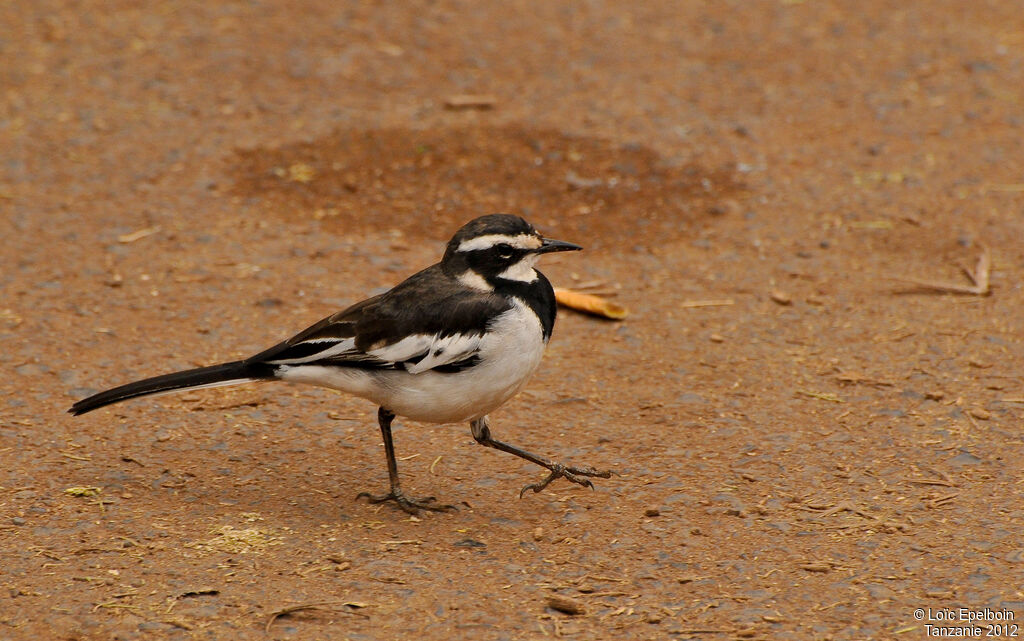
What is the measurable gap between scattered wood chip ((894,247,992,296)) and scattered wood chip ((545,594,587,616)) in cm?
422

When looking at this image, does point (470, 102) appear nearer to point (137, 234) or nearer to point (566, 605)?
point (137, 234)

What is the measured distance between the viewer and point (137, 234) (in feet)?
28.4

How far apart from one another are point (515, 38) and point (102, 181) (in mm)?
4415

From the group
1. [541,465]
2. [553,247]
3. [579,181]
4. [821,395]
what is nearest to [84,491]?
[541,465]

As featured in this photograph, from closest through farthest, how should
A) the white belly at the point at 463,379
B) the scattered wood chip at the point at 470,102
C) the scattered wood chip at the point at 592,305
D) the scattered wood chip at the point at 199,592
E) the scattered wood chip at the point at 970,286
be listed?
the scattered wood chip at the point at 199,592 → the white belly at the point at 463,379 → the scattered wood chip at the point at 592,305 → the scattered wood chip at the point at 970,286 → the scattered wood chip at the point at 470,102

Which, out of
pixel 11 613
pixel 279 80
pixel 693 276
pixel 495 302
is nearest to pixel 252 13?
pixel 279 80

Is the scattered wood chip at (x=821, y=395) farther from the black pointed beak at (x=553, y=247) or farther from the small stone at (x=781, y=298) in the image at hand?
the black pointed beak at (x=553, y=247)

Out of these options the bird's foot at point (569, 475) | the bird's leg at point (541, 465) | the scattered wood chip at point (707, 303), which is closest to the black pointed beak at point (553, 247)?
the bird's leg at point (541, 465)

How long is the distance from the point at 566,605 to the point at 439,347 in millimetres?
1382

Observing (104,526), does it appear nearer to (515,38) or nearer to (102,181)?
→ (102,181)

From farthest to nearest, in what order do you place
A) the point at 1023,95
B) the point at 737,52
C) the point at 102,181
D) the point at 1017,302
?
the point at 737,52 < the point at 1023,95 < the point at 102,181 < the point at 1017,302

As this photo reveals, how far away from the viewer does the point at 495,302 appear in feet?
18.5

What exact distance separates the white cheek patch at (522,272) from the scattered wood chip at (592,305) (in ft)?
6.26

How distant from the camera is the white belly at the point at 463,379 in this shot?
5.50 m
